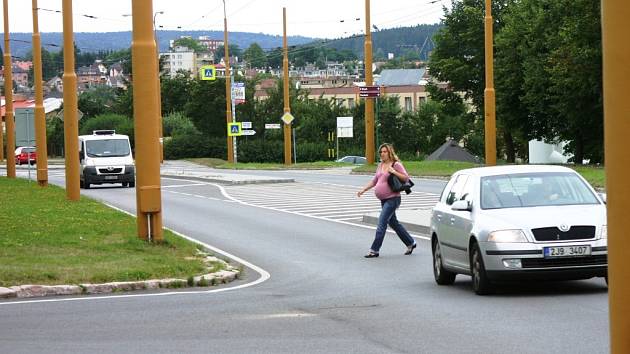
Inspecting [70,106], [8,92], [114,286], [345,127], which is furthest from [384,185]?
[345,127]

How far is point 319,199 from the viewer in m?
39.4

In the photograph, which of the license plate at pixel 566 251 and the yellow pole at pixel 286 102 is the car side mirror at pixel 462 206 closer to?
the license plate at pixel 566 251

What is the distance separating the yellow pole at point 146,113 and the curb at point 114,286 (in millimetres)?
3450

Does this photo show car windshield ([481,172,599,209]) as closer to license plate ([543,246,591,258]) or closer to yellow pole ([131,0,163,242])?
license plate ([543,246,591,258])

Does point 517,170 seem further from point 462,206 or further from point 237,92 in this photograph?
point 237,92

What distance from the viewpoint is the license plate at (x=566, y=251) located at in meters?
13.8

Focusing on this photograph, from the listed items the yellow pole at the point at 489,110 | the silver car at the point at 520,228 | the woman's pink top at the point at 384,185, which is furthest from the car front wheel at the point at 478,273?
the yellow pole at the point at 489,110

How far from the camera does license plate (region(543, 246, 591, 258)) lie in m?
13.8

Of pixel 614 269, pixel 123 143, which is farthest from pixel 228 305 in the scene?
pixel 123 143

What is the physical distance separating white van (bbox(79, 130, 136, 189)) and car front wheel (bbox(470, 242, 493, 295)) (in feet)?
127

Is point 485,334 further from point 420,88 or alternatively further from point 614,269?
point 420,88

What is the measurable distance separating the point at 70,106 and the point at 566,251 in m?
22.4

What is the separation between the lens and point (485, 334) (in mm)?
10977

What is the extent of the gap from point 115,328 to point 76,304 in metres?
2.37
